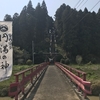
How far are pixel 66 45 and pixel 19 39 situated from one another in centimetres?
1946

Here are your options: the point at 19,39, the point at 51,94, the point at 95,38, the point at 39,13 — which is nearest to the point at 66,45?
→ the point at 95,38

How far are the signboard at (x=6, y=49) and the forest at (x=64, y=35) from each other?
62.2 m

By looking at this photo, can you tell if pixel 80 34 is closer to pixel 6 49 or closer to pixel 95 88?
pixel 95 88

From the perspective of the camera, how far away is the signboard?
182 inches

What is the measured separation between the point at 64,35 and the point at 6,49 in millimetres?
76817

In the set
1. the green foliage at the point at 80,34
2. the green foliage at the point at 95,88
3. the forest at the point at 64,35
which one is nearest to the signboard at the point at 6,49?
the green foliage at the point at 95,88

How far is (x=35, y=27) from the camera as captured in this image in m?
93.2

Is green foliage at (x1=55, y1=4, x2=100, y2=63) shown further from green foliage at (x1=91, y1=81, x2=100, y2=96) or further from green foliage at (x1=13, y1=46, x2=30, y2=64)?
green foliage at (x1=91, y1=81, x2=100, y2=96)

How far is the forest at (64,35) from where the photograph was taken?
75250 millimetres

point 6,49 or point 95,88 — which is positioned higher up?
point 6,49

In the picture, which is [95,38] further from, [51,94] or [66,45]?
[51,94]

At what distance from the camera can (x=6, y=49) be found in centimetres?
471

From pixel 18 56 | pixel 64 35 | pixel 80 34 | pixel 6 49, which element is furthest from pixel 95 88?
pixel 64 35

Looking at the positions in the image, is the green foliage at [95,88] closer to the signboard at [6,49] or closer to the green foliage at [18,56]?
the signboard at [6,49]
